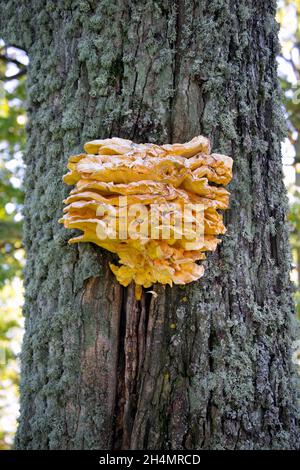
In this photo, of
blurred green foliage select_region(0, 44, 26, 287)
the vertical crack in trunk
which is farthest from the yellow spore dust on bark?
blurred green foliage select_region(0, 44, 26, 287)

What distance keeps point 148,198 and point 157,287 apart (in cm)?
39

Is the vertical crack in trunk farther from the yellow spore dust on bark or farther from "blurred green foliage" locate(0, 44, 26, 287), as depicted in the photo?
"blurred green foliage" locate(0, 44, 26, 287)

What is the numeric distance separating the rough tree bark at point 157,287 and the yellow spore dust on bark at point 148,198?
116 millimetres

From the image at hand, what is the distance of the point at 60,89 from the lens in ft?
7.11

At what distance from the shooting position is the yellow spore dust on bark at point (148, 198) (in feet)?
5.61

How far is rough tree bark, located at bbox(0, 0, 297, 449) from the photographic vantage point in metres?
1.79

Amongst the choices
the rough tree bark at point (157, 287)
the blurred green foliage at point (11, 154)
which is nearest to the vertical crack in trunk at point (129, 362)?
the rough tree bark at point (157, 287)

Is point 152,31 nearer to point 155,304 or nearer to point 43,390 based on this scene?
point 155,304

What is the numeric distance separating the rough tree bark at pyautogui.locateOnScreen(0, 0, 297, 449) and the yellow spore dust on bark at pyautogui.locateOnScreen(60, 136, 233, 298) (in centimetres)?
12

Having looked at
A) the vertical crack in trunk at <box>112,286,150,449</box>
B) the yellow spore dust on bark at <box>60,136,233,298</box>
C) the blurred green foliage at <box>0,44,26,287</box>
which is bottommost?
the vertical crack in trunk at <box>112,286,150,449</box>

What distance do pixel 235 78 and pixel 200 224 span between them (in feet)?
2.49

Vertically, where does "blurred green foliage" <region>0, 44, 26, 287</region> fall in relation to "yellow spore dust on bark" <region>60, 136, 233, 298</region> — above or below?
above

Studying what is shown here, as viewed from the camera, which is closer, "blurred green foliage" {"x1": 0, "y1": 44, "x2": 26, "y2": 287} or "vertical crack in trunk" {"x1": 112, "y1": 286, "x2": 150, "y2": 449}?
"vertical crack in trunk" {"x1": 112, "y1": 286, "x2": 150, "y2": 449}
